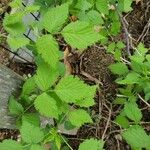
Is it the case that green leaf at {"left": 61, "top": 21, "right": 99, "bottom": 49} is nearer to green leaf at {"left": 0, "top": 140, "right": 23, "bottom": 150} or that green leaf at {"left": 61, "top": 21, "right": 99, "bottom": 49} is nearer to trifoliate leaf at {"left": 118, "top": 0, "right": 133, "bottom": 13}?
green leaf at {"left": 0, "top": 140, "right": 23, "bottom": 150}

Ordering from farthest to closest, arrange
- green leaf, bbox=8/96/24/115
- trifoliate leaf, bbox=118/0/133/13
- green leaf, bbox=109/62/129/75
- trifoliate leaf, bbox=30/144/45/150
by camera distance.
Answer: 1. green leaf, bbox=109/62/129/75
2. trifoliate leaf, bbox=118/0/133/13
3. green leaf, bbox=8/96/24/115
4. trifoliate leaf, bbox=30/144/45/150

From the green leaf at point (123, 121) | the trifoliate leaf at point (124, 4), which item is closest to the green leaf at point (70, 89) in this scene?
the green leaf at point (123, 121)

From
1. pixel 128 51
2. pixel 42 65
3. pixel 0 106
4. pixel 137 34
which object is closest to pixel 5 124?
pixel 0 106

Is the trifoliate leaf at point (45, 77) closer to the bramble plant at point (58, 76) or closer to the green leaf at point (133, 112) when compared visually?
the bramble plant at point (58, 76)

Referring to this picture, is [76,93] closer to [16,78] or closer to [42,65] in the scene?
[42,65]

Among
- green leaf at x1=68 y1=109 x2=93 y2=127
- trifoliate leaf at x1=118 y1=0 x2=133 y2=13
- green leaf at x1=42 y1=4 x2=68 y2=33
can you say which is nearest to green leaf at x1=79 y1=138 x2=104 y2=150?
green leaf at x1=68 y1=109 x2=93 y2=127

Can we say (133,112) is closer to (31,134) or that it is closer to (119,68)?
(119,68)
